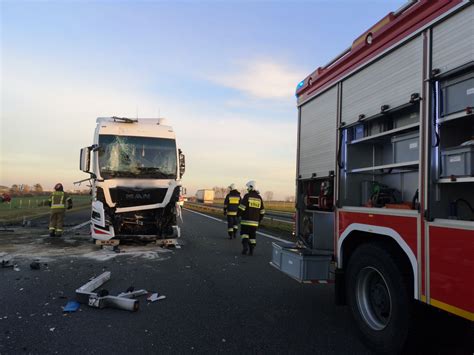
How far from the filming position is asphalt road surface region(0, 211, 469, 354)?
158 inches

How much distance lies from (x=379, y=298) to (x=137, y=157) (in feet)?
27.7

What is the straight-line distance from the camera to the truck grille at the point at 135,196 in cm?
1062

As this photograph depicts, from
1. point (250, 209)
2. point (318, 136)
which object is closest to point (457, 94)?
point (318, 136)

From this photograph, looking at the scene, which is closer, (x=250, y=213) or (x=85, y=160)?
(x=250, y=213)

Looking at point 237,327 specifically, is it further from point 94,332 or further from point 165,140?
point 165,140

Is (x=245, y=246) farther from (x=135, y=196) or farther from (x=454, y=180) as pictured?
(x=454, y=180)

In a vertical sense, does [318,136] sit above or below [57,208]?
above

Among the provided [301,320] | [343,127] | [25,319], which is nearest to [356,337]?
[301,320]

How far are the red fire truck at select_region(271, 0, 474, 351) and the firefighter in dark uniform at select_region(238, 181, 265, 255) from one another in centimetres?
391

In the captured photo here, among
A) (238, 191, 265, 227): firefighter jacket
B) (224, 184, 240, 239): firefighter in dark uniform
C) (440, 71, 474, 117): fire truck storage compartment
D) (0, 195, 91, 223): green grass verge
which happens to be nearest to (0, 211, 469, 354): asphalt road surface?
(238, 191, 265, 227): firefighter jacket

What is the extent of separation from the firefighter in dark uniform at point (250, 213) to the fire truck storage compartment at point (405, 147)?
5840 millimetres

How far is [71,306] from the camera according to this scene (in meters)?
5.25

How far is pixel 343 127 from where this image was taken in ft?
15.9

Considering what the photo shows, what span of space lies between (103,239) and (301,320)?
7.03 metres
